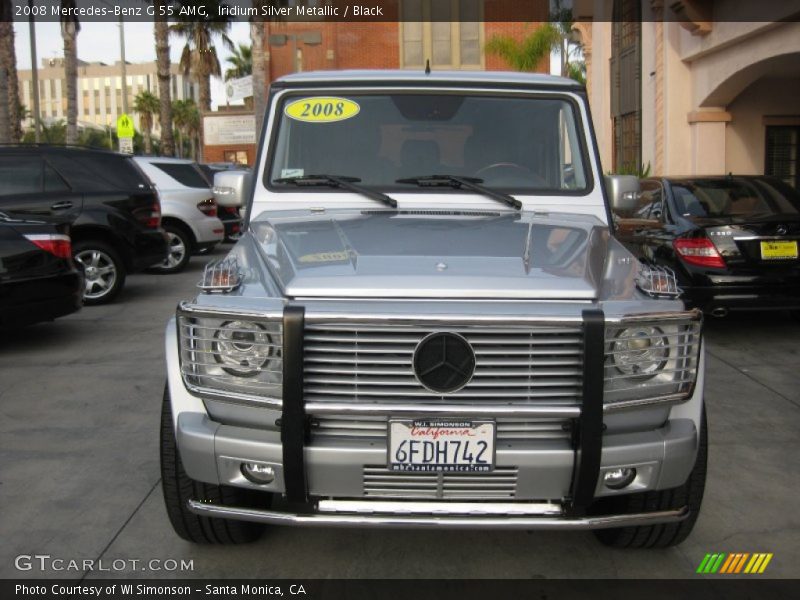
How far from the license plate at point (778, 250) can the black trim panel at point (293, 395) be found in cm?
598

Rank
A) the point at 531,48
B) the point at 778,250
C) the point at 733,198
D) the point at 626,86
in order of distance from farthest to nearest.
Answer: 1. the point at 531,48
2. the point at 626,86
3. the point at 733,198
4. the point at 778,250

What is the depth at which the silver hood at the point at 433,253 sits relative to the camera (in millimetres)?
3055

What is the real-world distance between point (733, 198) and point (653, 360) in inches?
237

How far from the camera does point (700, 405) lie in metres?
3.26

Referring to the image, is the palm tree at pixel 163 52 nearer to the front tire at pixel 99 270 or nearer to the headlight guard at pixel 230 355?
the front tire at pixel 99 270

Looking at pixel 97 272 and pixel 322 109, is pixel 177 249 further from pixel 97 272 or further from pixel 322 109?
pixel 322 109

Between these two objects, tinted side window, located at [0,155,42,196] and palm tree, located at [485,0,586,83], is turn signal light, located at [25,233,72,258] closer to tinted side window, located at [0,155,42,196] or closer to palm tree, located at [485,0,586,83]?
tinted side window, located at [0,155,42,196]

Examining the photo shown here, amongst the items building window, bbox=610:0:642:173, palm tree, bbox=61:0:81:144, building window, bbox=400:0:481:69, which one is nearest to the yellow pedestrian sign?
palm tree, bbox=61:0:81:144

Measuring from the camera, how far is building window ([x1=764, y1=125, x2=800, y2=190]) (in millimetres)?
17062

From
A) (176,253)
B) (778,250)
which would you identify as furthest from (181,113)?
(778,250)

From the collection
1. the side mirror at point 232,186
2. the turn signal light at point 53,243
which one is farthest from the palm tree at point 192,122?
the side mirror at point 232,186

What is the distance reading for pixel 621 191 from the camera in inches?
177

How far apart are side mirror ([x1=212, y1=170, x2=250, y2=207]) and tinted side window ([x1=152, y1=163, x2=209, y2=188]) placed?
943cm
